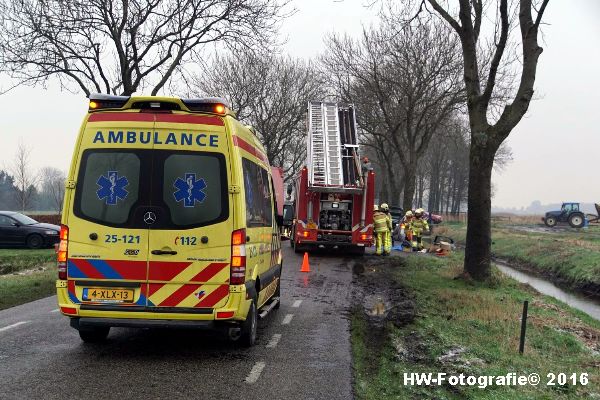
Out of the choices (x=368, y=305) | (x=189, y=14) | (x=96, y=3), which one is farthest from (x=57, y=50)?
(x=368, y=305)

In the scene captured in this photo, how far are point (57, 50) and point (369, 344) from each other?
14.6 meters

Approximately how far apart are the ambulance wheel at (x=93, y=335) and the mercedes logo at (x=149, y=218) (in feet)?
5.44

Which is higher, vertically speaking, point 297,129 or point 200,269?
point 297,129

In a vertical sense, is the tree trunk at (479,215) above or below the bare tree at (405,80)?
below

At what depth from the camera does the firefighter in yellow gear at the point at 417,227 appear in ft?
67.5

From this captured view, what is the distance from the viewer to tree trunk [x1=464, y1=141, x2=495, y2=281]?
498 inches

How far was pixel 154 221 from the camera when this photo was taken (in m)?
5.80

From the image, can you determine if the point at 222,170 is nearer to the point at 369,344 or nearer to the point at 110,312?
the point at 110,312

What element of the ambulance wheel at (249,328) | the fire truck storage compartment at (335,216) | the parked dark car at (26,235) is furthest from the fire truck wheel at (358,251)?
the ambulance wheel at (249,328)

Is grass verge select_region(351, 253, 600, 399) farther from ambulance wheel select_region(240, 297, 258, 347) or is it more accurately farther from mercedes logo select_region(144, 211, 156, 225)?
mercedes logo select_region(144, 211, 156, 225)

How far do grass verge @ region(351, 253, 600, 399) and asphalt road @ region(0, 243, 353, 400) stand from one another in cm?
38

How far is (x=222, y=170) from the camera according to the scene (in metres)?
5.92

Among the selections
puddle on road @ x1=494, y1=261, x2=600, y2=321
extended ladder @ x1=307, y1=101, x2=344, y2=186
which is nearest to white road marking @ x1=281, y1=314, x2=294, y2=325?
puddle on road @ x1=494, y1=261, x2=600, y2=321

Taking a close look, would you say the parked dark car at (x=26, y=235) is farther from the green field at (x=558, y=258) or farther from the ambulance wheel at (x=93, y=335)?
the green field at (x=558, y=258)
